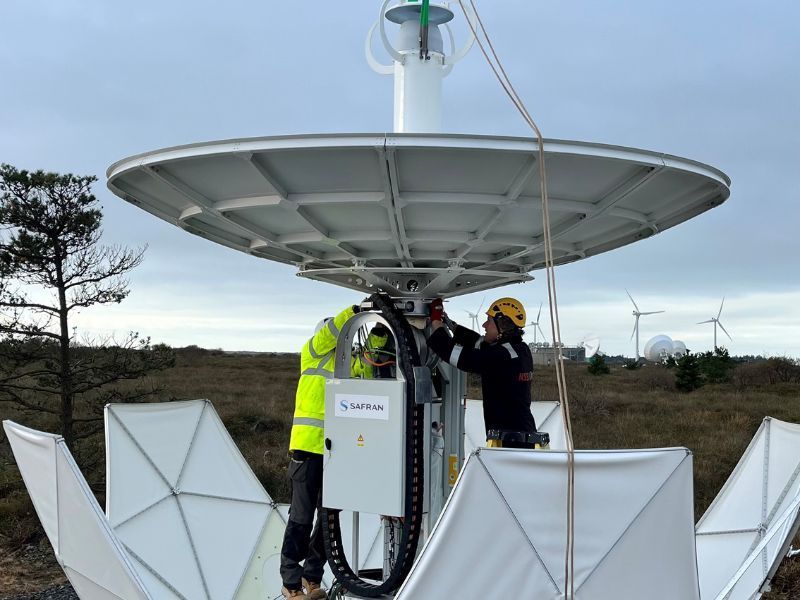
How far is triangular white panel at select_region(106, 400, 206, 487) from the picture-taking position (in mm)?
9867

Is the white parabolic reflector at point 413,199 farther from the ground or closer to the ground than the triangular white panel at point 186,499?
farther from the ground

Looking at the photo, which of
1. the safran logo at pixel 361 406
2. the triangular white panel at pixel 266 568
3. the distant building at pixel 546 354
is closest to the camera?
the safran logo at pixel 361 406

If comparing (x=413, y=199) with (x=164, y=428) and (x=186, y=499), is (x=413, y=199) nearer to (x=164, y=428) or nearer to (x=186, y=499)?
(x=164, y=428)

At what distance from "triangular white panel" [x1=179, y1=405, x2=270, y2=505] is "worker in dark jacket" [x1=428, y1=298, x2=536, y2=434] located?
463cm

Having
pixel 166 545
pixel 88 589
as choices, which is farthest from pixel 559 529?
pixel 166 545

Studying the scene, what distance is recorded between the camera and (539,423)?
12.0 meters

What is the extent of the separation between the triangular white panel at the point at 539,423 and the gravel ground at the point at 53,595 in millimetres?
6358

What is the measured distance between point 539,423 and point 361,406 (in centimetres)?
535

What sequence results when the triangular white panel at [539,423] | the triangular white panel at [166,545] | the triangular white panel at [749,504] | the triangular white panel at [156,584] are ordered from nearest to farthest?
1. the triangular white panel at [749,504]
2. the triangular white panel at [156,584]
3. the triangular white panel at [166,545]
4. the triangular white panel at [539,423]

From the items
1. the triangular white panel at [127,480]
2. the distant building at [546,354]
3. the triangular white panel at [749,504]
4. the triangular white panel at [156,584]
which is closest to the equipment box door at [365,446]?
the triangular white panel at [156,584]

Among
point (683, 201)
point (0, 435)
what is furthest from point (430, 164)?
point (0, 435)

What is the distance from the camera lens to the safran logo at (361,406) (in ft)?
23.8

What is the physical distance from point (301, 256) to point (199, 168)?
6.96ft

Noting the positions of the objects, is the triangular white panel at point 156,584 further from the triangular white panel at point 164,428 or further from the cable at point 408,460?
the cable at point 408,460
